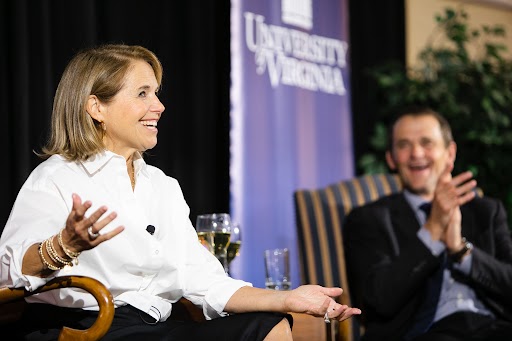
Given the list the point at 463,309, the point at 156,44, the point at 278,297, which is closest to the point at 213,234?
the point at 278,297

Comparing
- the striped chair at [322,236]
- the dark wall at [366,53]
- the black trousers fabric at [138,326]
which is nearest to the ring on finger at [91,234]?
the black trousers fabric at [138,326]

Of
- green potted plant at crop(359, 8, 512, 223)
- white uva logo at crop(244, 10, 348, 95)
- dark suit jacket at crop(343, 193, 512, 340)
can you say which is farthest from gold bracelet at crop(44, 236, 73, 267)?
green potted plant at crop(359, 8, 512, 223)

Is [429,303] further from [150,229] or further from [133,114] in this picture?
[133,114]

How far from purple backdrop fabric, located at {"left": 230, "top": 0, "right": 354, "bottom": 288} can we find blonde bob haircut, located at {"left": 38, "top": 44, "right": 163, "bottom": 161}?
2.11m

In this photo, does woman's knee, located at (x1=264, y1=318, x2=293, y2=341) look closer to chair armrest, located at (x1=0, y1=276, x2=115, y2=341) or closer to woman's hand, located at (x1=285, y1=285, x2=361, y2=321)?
woman's hand, located at (x1=285, y1=285, x2=361, y2=321)

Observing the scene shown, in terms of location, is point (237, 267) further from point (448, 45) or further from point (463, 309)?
point (448, 45)

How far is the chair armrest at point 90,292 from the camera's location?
189 centimetres

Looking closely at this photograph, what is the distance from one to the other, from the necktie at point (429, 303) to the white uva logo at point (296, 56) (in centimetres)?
188

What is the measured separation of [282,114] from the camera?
467cm

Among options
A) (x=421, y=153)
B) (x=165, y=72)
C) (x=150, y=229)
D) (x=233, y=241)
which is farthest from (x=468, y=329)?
(x=165, y=72)

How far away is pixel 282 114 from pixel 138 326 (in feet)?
8.91

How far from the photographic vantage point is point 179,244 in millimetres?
2301

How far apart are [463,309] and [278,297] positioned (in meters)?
1.08

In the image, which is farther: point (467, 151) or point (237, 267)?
point (467, 151)
